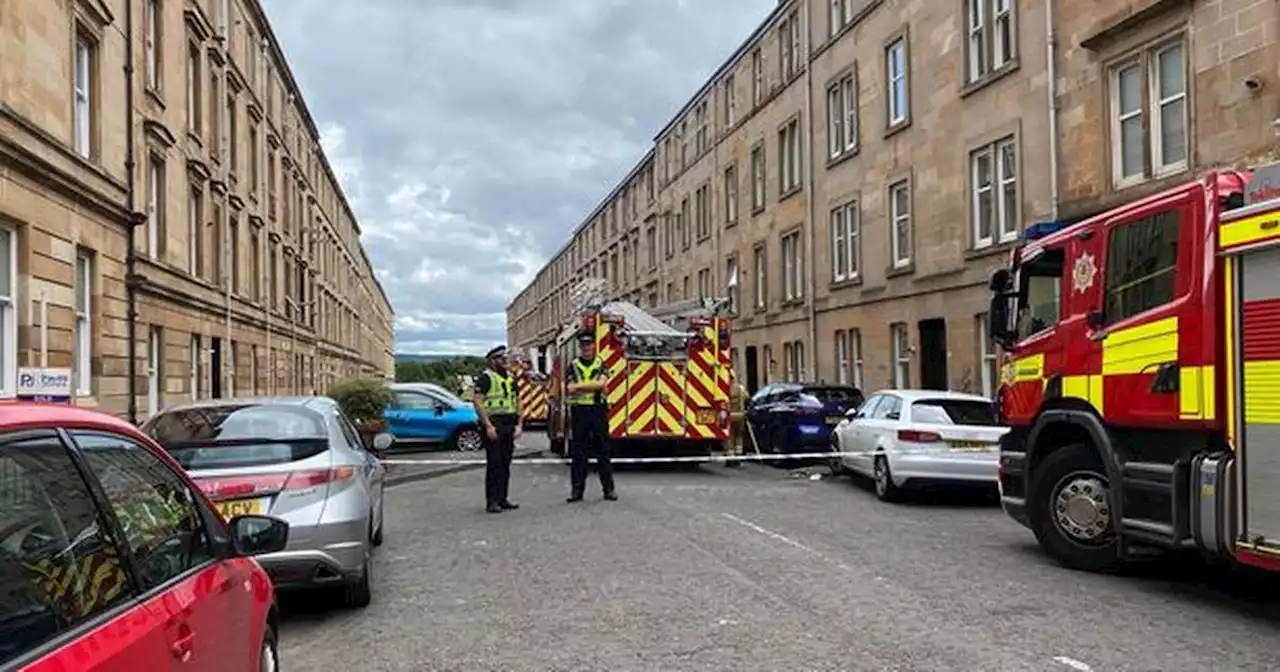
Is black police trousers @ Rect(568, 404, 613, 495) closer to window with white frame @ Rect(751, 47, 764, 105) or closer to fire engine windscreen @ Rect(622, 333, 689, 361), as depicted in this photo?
Answer: fire engine windscreen @ Rect(622, 333, 689, 361)

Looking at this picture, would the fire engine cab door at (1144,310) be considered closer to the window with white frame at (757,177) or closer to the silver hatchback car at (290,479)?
the silver hatchback car at (290,479)

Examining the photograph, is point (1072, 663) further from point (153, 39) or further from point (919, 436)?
point (153, 39)

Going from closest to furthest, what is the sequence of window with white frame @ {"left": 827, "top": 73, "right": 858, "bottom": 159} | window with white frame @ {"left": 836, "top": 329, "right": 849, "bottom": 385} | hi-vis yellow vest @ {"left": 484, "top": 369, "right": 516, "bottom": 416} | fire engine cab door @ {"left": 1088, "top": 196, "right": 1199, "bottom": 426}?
fire engine cab door @ {"left": 1088, "top": 196, "right": 1199, "bottom": 426}
hi-vis yellow vest @ {"left": 484, "top": 369, "right": 516, "bottom": 416}
window with white frame @ {"left": 827, "top": 73, "right": 858, "bottom": 159}
window with white frame @ {"left": 836, "top": 329, "right": 849, "bottom": 385}

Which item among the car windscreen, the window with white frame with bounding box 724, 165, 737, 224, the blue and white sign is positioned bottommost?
the car windscreen

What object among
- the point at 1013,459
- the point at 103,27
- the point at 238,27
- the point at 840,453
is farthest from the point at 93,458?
the point at 238,27

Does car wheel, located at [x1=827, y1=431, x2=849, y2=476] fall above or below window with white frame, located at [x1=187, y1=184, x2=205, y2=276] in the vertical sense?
below

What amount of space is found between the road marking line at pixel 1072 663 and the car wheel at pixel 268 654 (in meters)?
3.93

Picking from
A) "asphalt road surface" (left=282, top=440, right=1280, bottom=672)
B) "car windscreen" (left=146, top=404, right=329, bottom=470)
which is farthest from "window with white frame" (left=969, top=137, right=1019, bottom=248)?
"car windscreen" (left=146, top=404, right=329, bottom=470)

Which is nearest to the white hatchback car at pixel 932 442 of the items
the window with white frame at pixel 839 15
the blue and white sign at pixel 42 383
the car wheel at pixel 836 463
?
the car wheel at pixel 836 463

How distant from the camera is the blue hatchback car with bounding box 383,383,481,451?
2408 cm

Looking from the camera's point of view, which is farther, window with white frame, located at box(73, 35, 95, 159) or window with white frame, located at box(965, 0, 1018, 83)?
window with white frame, located at box(965, 0, 1018, 83)

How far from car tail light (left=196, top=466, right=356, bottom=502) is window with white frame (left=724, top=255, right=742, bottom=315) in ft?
100

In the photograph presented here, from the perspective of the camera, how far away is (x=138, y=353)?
19.4m

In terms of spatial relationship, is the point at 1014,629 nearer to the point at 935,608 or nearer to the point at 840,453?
the point at 935,608
